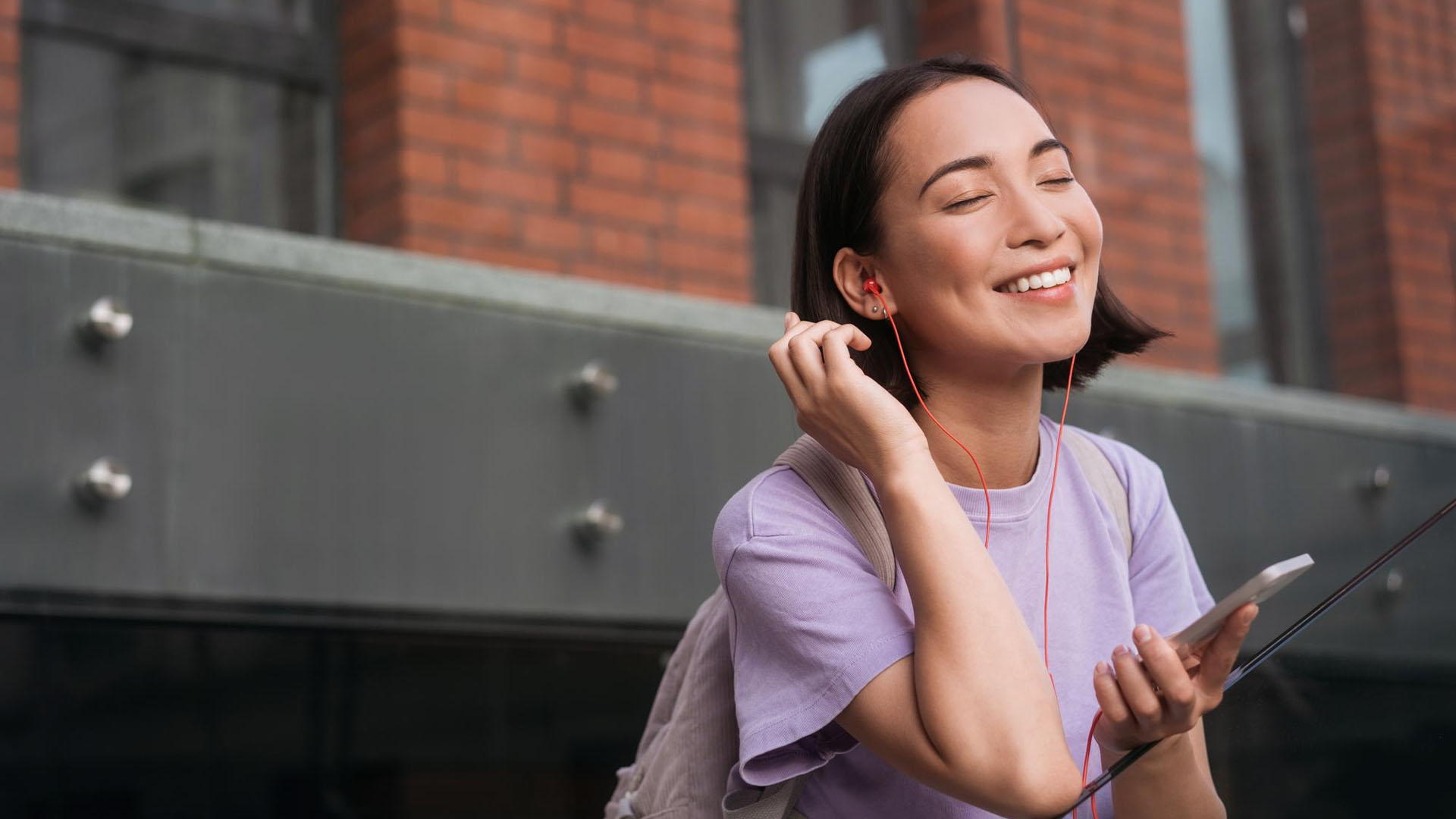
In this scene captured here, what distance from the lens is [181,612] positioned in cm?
286

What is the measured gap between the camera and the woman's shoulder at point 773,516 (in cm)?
141

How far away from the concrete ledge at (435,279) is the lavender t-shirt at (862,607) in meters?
1.70

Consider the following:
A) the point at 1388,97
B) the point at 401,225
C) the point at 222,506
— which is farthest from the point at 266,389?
the point at 1388,97

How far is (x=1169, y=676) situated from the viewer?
1.22 meters

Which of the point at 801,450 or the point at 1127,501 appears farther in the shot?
the point at 1127,501

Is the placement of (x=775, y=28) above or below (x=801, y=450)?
above

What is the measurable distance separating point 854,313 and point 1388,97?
352cm

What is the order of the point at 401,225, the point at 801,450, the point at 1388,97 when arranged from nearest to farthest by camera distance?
1. the point at 801,450
2. the point at 401,225
3. the point at 1388,97

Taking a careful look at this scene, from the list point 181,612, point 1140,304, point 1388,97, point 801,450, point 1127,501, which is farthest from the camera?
point 1388,97

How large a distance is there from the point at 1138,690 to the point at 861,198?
571mm

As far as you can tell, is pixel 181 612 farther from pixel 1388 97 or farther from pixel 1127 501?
pixel 1388 97

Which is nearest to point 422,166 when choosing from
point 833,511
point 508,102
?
point 508,102

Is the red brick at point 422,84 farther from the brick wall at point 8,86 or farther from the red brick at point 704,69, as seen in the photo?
the brick wall at point 8,86

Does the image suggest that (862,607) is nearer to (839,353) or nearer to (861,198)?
(839,353)
